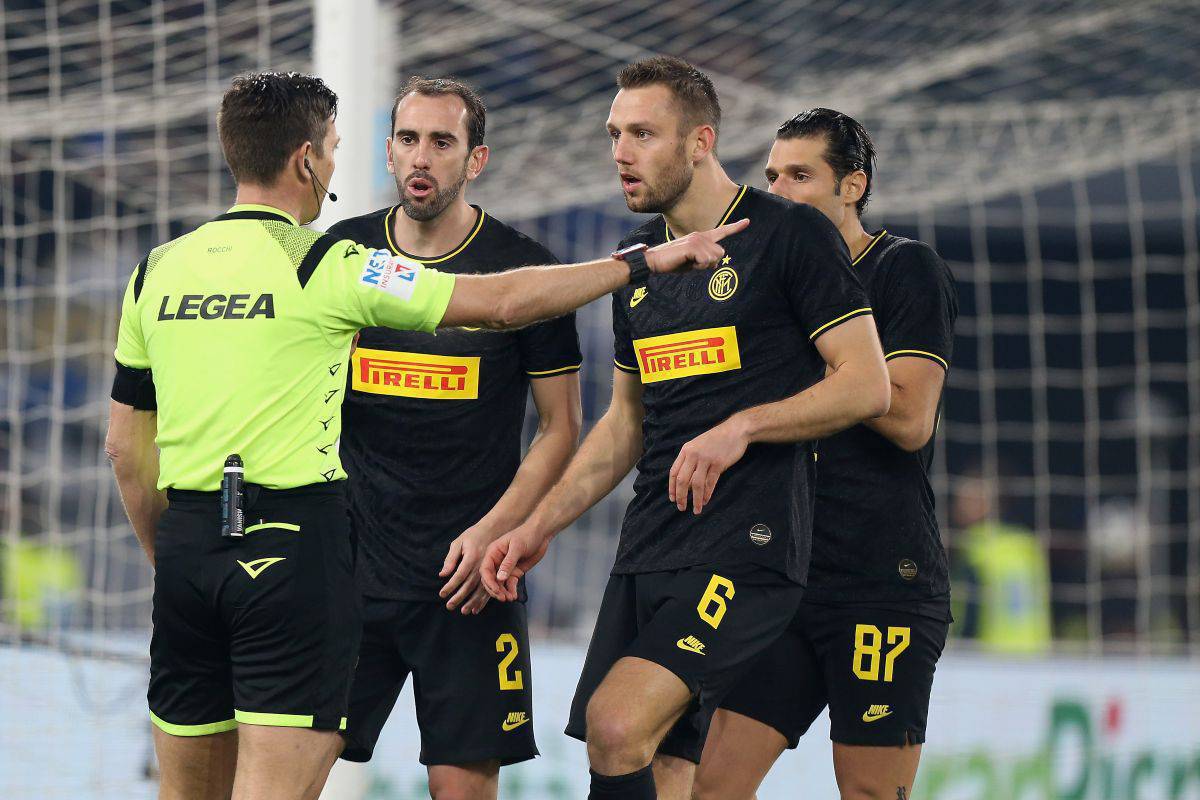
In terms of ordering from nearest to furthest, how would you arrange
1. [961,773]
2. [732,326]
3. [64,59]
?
Result: [732,326], [961,773], [64,59]

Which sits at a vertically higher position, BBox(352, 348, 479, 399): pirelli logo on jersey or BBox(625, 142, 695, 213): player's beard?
BBox(625, 142, 695, 213): player's beard

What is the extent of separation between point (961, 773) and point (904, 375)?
3157 mm

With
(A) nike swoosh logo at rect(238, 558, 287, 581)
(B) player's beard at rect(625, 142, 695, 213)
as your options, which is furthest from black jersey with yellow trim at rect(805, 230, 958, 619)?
(A) nike swoosh logo at rect(238, 558, 287, 581)

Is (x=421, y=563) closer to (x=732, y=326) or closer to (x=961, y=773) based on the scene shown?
(x=732, y=326)

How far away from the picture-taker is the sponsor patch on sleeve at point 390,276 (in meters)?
3.19

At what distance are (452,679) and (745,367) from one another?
3.55ft

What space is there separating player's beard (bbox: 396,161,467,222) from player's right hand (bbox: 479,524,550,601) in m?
0.86

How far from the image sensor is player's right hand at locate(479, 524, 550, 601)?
3732mm

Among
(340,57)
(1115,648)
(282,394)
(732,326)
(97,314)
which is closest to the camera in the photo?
(282,394)

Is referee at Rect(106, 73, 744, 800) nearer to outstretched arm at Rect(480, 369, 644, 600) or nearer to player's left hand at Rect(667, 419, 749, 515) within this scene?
player's left hand at Rect(667, 419, 749, 515)

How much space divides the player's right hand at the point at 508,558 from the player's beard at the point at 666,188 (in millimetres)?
821

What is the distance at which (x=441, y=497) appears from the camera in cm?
394

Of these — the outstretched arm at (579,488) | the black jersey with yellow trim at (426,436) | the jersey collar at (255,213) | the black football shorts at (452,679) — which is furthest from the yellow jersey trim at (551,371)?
the jersey collar at (255,213)

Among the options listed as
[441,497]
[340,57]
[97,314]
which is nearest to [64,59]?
[97,314]
